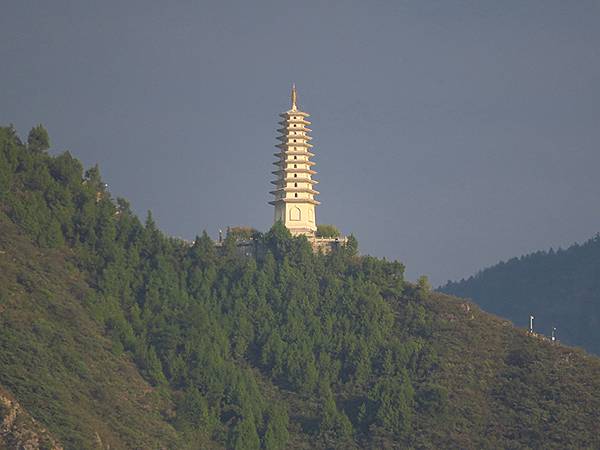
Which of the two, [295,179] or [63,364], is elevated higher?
[295,179]

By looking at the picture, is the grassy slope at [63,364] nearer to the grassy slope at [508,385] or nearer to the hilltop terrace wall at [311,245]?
the hilltop terrace wall at [311,245]

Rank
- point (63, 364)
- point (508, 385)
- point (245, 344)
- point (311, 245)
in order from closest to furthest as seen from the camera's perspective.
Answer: point (63, 364), point (508, 385), point (245, 344), point (311, 245)

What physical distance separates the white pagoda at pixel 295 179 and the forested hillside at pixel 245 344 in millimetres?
3314

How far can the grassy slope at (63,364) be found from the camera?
96500 millimetres

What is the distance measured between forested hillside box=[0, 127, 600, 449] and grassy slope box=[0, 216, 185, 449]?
0.13m

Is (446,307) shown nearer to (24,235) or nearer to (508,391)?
(508,391)

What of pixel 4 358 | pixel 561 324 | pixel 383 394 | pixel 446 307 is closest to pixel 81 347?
pixel 4 358

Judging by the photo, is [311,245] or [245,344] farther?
[311,245]

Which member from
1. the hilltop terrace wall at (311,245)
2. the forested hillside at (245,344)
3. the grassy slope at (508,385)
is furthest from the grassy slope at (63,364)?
the grassy slope at (508,385)

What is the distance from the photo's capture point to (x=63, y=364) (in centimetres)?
10281

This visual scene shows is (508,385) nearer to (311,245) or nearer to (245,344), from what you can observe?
(245,344)

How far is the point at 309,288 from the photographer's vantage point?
12156 cm

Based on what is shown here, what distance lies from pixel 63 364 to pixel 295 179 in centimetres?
2893

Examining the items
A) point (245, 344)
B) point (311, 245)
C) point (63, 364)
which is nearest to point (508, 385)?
point (245, 344)
